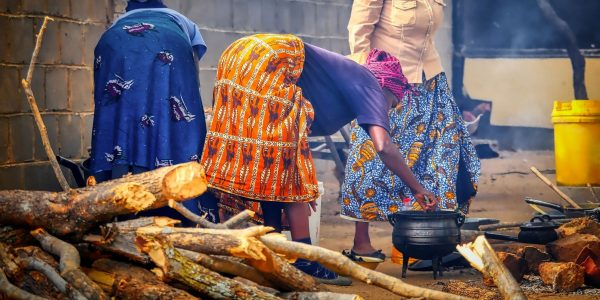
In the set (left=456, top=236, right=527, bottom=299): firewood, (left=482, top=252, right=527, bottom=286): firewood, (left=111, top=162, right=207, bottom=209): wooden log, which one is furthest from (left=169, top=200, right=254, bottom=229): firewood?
(left=482, top=252, right=527, bottom=286): firewood

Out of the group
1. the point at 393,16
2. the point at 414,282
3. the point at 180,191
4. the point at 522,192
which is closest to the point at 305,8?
the point at 522,192

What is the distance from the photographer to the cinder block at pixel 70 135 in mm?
7117

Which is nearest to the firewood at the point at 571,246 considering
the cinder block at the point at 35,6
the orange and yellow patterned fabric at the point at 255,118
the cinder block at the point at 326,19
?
the orange and yellow patterned fabric at the point at 255,118

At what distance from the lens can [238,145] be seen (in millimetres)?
5695

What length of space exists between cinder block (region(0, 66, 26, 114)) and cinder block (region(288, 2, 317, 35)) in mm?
4434

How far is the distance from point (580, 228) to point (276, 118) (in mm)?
2507

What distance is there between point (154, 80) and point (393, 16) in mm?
2159

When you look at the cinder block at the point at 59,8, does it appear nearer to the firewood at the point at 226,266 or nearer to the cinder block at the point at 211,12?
the cinder block at the point at 211,12

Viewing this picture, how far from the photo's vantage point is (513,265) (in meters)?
6.20

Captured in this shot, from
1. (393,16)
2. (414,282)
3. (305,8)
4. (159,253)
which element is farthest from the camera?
(305,8)

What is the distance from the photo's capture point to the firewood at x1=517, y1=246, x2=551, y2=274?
21.1 ft

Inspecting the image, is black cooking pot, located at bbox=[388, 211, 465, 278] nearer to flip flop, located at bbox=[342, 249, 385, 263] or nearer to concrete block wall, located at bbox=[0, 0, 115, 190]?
flip flop, located at bbox=[342, 249, 385, 263]

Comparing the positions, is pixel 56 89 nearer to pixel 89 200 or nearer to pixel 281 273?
pixel 89 200

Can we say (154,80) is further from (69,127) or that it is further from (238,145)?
(69,127)
